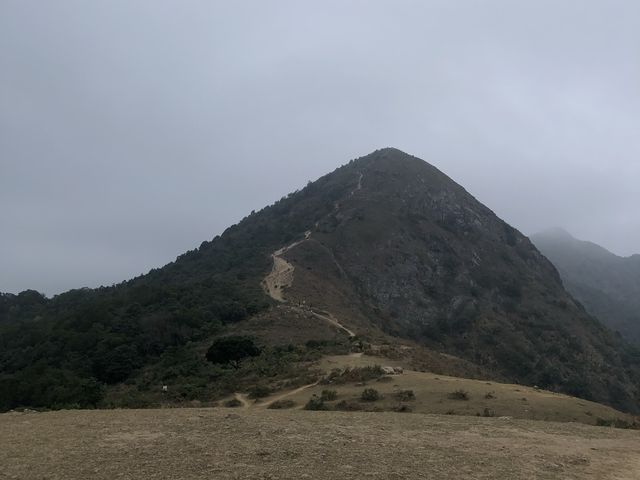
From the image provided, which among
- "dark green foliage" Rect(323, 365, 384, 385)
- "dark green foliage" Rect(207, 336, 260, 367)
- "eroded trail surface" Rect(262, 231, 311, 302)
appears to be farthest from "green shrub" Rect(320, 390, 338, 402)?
"eroded trail surface" Rect(262, 231, 311, 302)

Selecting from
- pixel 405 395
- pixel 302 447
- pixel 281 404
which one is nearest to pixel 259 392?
pixel 281 404

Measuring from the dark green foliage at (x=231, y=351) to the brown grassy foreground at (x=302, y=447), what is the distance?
50.9 ft

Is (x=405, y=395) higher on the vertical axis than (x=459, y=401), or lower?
higher

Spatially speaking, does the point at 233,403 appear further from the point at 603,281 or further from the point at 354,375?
the point at 603,281

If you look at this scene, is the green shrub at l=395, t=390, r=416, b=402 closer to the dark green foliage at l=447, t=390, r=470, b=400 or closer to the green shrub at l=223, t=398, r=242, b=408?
the dark green foliage at l=447, t=390, r=470, b=400

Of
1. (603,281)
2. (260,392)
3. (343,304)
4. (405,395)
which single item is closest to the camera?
(405,395)

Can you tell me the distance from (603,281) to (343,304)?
125 metres

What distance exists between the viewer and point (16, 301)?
270 feet

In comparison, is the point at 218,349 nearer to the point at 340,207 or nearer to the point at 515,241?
the point at 340,207

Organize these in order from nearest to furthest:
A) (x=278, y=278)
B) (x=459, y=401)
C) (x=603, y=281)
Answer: (x=459, y=401), (x=278, y=278), (x=603, y=281)

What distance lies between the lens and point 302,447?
10.9 metres

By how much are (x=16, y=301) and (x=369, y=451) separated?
8633cm

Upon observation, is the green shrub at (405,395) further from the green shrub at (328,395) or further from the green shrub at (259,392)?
the green shrub at (259,392)

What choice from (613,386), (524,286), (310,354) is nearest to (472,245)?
(524,286)
